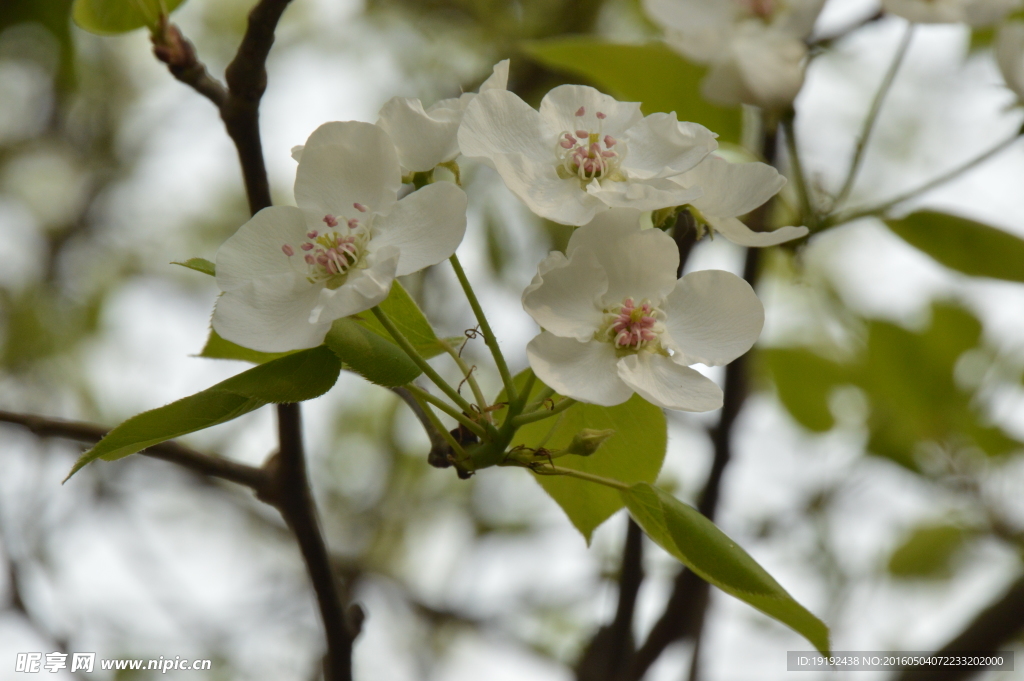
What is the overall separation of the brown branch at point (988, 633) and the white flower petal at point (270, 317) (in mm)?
1340

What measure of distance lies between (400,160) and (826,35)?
4.21ft

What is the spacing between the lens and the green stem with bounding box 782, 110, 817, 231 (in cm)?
144

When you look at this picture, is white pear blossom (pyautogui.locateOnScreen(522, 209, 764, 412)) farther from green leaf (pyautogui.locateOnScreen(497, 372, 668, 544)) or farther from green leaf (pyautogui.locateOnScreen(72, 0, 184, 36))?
green leaf (pyautogui.locateOnScreen(72, 0, 184, 36))

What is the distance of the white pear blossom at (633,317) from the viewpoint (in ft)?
2.87

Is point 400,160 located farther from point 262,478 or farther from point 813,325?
point 813,325

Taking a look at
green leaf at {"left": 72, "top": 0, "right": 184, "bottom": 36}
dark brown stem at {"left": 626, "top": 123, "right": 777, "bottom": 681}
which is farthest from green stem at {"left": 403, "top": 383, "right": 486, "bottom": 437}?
dark brown stem at {"left": 626, "top": 123, "right": 777, "bottom": 681}

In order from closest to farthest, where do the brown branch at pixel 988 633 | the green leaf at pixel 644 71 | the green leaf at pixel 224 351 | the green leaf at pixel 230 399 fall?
the green leaf at pixel 230 399 < the green leaf at pixel 224 351 < the brown branch at pixel 988 633 < the green leaf at pixel 644 71

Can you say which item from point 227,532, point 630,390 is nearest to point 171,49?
point 630,390

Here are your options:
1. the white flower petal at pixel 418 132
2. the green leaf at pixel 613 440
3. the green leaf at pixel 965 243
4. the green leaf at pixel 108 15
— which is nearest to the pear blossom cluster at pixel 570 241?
the white flower petal at pixel 418 132

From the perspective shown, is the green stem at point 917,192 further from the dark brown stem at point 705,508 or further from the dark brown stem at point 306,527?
the dark brown stem at point 306,527

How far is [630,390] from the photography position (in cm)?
89

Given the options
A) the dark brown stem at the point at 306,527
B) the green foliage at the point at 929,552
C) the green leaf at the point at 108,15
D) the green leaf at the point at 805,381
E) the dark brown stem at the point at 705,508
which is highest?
the green leaf at the point at 108,15

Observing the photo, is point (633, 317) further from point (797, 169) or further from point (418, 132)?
point (797, 169)

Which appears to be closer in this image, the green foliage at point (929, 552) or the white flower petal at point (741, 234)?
the white flower petal at point (741, 234)
